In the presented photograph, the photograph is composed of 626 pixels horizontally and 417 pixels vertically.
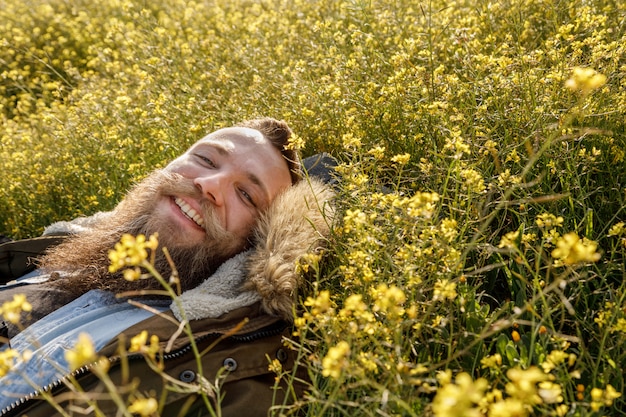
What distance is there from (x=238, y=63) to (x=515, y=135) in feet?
10.3

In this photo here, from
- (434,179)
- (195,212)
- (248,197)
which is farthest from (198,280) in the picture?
(434,179)

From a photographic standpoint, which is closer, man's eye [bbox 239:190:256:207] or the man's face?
the man's face

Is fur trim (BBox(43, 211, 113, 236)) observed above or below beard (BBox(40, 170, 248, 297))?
below

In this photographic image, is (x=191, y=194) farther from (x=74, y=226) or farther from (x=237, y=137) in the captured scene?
(x=74, y=226)

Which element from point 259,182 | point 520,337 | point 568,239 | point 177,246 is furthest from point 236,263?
point 568,239

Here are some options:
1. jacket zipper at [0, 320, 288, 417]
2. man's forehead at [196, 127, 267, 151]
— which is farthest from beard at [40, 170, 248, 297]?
jacket zipper at [0, 320, 288, 417]

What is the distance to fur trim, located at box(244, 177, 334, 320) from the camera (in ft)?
8.20

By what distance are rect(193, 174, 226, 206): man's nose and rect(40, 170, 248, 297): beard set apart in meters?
0.04

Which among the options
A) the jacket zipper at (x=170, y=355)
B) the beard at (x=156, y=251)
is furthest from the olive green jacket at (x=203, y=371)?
the beard at (x=156, y=251)

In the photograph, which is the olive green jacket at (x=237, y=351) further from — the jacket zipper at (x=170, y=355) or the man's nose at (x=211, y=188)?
the man's nose at (x=211, y=188)

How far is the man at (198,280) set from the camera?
7.28ft

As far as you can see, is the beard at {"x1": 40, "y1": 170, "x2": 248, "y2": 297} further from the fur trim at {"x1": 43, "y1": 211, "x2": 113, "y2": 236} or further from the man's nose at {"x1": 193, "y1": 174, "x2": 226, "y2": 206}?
the fur trim at {"x1": 43, "y1": 211, "x2": 113, "y2": 236}

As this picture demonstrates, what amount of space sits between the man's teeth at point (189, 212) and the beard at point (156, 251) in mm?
25

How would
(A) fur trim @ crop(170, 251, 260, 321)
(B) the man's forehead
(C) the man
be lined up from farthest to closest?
(B) the man's forehead, (A) fur trim @ crop(170, 251, 260, 321), (C) the man
